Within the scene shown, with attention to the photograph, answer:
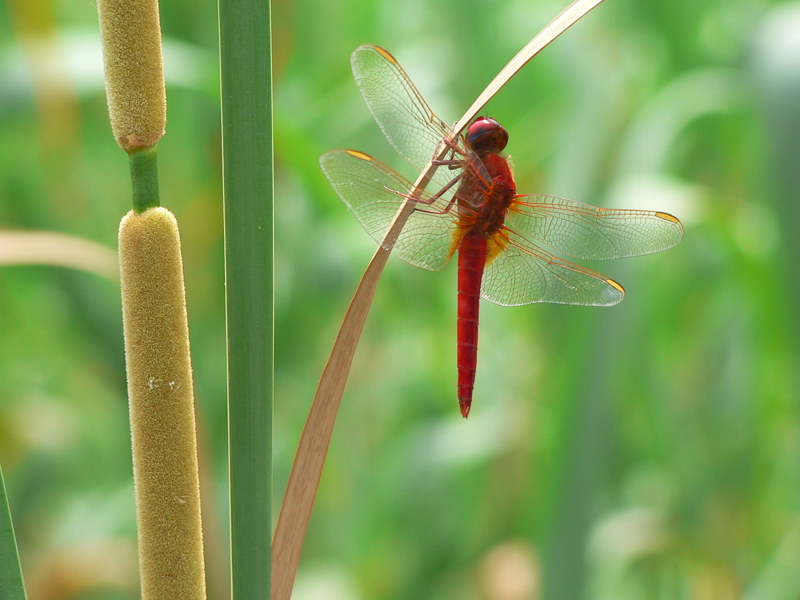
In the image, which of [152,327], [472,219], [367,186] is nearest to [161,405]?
[152,327]

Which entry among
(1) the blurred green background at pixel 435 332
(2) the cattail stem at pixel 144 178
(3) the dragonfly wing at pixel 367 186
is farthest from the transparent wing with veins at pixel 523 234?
(2) the cattail stem at pixel 144 178

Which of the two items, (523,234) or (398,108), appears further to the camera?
(523,234)

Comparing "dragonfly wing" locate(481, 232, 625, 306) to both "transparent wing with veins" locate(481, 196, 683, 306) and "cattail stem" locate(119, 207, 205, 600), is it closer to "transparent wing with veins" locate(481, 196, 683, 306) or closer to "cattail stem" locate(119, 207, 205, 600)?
"transparent wing with veins" locate(481, 196, 683, 306)

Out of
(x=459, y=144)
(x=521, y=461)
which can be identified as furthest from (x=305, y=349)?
(x=459, y=144)

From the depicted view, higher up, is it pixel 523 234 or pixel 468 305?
pixel 523 234

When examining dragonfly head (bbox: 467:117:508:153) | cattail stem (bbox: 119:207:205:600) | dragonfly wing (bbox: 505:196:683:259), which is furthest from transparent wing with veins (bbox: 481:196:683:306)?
cattail stem (bbox: 119:207:205:600)

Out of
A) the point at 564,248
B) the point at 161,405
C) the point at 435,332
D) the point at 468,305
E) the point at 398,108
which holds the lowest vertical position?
the point at 161,405

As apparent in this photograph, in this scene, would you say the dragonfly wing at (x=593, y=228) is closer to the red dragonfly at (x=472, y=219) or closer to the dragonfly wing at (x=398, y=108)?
the red dragonfly at (x=472, y=219)

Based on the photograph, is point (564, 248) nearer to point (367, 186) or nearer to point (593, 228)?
point (593, 228)
